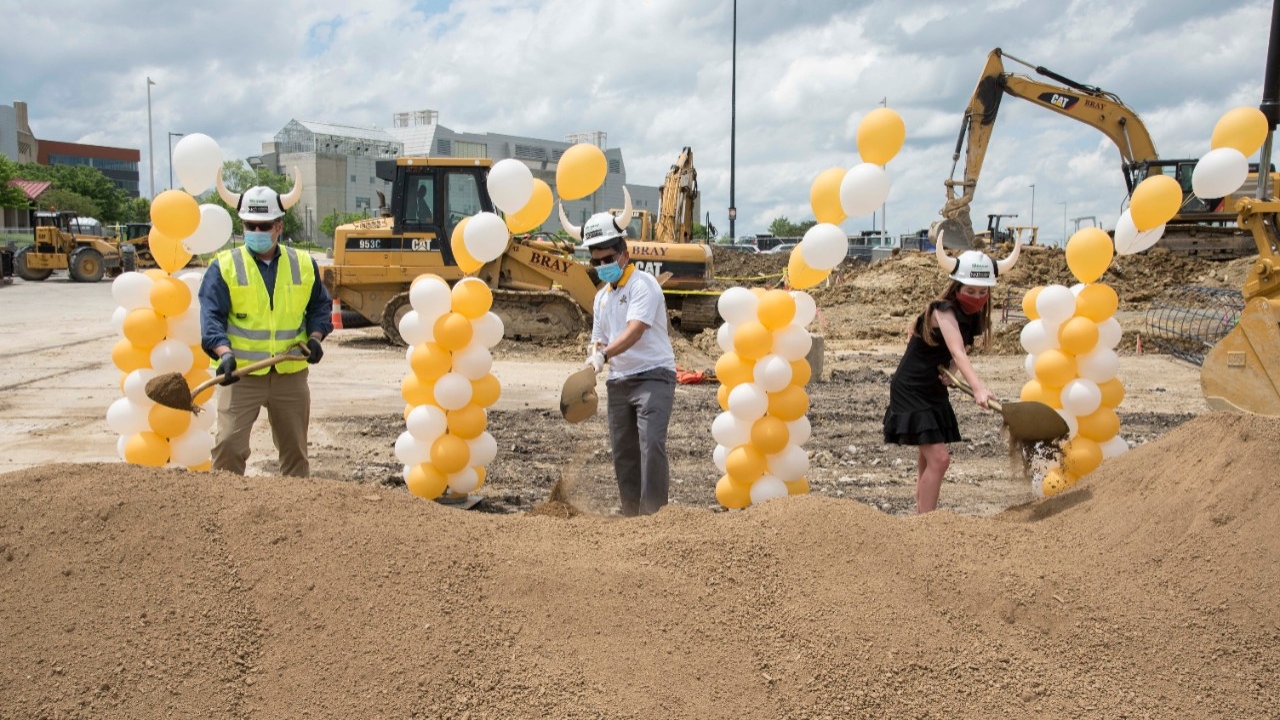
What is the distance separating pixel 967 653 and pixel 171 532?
272 cm

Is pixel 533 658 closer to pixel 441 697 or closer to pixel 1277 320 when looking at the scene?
pixel 441 697

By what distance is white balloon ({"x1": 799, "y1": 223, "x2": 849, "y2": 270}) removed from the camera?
17.2ft

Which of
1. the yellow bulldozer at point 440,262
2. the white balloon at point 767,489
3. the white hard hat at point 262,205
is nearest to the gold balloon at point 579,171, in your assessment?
the white hard hat at point 262,205

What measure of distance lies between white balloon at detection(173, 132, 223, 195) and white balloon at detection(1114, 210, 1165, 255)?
16.7 feet

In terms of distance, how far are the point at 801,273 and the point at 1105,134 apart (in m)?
16.7

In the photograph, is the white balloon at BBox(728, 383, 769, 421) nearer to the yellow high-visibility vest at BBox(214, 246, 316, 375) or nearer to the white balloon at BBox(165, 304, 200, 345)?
the yellow high-visibility vest at BBox(214, 246, 316, 375)

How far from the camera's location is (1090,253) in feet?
18.4

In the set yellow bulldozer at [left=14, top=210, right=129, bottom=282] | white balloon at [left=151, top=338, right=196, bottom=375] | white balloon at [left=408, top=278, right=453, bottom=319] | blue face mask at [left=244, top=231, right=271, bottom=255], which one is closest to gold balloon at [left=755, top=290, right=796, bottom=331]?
white balloon at [left=408, top=278, right=453, bottom=319]

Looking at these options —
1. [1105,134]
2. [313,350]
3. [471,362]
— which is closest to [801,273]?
[471,362]

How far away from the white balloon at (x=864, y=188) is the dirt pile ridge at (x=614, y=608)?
182cm

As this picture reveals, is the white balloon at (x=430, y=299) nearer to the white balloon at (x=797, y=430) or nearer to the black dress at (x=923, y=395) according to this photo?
the white balloon at (x=797, y=430)

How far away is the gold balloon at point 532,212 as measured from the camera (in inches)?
236

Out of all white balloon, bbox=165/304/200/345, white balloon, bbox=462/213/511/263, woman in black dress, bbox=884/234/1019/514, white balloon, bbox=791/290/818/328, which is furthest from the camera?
white balloon, bbox=462/213/511/263

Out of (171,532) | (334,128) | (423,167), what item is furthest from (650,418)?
(334,128)
